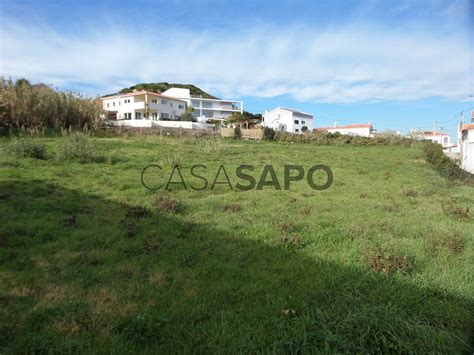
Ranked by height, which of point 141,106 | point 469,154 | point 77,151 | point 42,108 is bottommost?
point 469,154

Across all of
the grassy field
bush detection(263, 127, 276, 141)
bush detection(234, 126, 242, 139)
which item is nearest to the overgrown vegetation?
the grassy field

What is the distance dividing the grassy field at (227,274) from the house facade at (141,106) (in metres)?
40.7

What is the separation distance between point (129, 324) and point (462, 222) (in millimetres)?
5906

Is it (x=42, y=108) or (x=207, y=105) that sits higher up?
(x=207, y=105)

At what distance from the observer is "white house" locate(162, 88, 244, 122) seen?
2547 inches

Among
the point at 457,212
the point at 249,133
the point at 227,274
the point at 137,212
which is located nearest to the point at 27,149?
the point at 137,212

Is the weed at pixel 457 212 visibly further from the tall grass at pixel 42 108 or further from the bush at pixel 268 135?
the bush at pixel 268 135

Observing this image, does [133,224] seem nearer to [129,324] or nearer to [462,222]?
[129,324]

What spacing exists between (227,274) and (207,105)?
66.8 meters

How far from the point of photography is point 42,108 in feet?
62.5

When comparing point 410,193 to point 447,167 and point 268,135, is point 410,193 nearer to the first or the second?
point 447,167

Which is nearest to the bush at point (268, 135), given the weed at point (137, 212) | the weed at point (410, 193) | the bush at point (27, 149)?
the weed at point (410, 193)

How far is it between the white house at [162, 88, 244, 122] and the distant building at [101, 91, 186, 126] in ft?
47.4

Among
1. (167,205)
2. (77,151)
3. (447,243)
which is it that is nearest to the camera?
(447,243)
